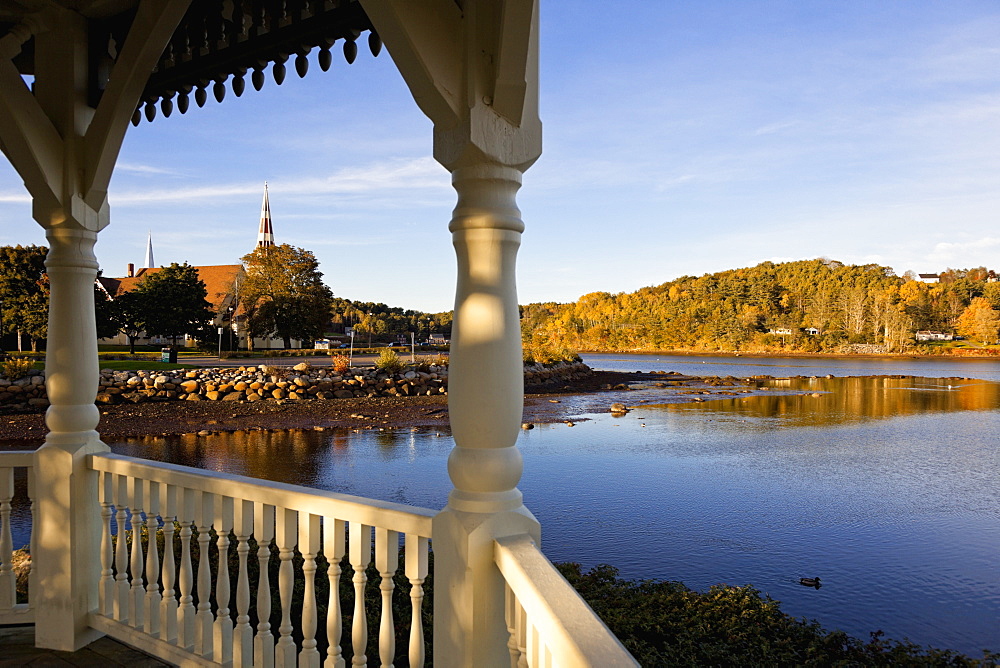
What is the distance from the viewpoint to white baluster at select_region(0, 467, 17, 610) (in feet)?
9.66

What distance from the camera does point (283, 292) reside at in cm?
2850

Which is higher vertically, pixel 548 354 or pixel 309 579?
pixel 309 579

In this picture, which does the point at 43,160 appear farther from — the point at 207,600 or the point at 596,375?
the point at 596,375

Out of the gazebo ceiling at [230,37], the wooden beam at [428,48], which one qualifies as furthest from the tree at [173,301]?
the wooden beam at [428,48]

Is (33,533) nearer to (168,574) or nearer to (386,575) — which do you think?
(168,574)

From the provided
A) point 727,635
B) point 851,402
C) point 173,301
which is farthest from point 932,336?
point 727,635

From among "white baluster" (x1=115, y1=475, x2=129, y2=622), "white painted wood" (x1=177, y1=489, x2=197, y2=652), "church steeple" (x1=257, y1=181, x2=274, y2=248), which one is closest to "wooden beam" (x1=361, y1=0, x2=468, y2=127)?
"white painted wood" (x1=177, y1=489, x2=197, y2=652)

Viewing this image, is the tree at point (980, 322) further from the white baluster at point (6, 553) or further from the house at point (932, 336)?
the white baluster at point (6, 553)

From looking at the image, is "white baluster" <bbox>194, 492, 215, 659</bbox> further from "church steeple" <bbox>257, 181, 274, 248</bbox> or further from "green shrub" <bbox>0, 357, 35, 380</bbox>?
"church steeple" <bbox>257, 181, 274, 248</bbox>

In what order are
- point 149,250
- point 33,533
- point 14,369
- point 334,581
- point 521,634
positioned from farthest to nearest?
point 149,250 → point 14,369 → point 33,533 → point 334,581 → point 521,634

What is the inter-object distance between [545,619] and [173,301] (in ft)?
93.7

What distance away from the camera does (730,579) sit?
17.9ft

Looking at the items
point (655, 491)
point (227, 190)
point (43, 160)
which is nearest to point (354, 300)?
point (227, 190)

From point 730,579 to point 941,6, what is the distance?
2013 cm
